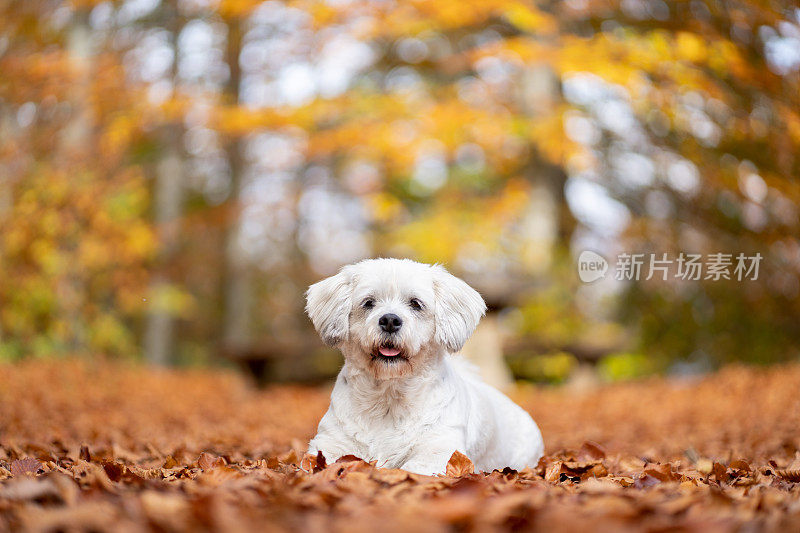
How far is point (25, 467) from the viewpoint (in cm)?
355

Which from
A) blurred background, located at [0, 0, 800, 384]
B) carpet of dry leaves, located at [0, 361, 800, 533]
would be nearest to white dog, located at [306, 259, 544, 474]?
carpet of dry leaves, located at [0, 361, 800, 533]

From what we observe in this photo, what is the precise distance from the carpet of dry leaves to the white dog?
225mm

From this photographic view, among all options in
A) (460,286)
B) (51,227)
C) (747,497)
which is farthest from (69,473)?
(51,227)

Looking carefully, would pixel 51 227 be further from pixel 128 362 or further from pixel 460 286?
pixel 460 286

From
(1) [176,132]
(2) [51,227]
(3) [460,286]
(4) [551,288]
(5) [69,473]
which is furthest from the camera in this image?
(1) [176,132]

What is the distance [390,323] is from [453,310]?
387 mm

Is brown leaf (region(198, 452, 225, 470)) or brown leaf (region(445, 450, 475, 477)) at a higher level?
brown leaf (region(445, 450, 475, 477))

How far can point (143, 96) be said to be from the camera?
1361cm

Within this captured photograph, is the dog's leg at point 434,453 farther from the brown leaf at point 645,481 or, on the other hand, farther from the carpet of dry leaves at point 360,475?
the brown leaf at point 645,481

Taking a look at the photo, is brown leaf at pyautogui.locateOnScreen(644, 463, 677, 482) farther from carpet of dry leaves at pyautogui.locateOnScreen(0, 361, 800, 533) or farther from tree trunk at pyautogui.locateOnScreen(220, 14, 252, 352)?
tree trunk at pyautogui.locateOnScreen(220, 14, 252, 352)

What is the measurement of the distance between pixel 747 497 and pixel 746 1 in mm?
6678

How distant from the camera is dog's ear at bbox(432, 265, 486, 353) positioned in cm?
384

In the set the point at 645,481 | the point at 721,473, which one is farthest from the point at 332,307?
the point at 721,473

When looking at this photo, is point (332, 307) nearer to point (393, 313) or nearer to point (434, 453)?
point (393, 313)
